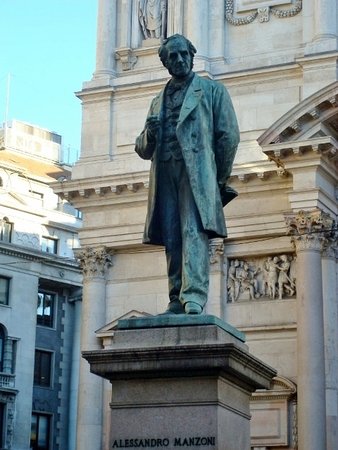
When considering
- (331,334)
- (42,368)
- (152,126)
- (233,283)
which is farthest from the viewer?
(42,368)

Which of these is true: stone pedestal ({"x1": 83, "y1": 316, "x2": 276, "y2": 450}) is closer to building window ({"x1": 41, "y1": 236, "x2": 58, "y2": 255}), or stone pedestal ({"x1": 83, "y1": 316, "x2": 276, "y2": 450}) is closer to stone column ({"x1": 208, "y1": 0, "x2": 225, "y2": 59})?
stone column ({"x1": 208, "y1": 0, "x2": 225, "y2": 59})

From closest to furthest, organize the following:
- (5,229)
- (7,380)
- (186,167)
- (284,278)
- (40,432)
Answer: (186,167), (284,278), (7,380), (40,432), (5,229)

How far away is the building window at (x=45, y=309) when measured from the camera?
51469mm

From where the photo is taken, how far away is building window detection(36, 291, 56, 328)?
169 feet

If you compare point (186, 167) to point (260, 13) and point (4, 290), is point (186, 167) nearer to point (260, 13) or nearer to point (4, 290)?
point (260, 13)

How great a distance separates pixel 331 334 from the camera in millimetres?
28984

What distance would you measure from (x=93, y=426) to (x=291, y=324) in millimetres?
5952

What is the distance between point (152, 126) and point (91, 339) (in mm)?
20931

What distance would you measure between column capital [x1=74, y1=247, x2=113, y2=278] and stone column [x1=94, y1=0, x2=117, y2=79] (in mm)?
5098

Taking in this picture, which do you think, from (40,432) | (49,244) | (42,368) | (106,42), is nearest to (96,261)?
(106,42)

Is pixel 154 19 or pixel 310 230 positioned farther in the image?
pixel 154 19

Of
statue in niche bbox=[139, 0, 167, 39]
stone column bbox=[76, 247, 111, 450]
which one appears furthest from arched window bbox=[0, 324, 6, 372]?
statue in niche bbox=[139, 0, 167, 39]

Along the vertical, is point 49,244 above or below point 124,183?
above

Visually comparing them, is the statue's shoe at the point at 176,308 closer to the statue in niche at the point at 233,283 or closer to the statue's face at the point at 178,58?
the statue's face at the point at 178,58
